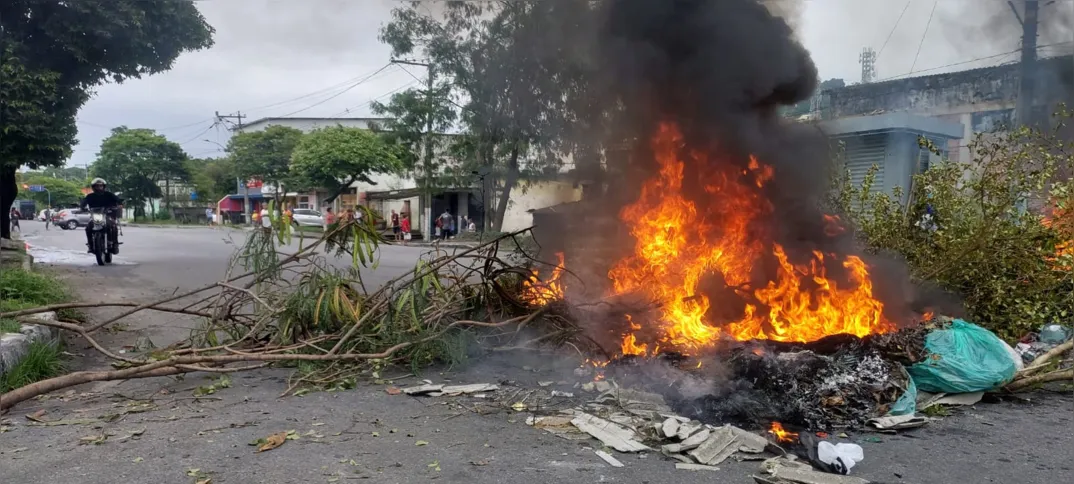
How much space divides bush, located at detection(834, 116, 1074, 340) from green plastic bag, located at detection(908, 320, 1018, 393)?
1730 millimetres

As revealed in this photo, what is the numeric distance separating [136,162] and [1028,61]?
4517 cm

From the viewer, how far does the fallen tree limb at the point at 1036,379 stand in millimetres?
5090

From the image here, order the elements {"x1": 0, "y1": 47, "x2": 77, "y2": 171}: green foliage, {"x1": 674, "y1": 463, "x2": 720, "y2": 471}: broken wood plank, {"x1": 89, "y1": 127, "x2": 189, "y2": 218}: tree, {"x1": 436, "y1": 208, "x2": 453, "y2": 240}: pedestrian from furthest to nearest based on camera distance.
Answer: {"x1": 89, "y1": 127, "x2": 189, "y2": 218}: tree → {"x1": 436, "y1": 208, "x2": 453, "y2": 240}: pedestrian → {"x1": 0, "y1": 47, "x2": 77, "y2": 171}: green foliage → {"x1": 674, "y1": 463, "x2": 720, "y2": 471}: broken wood plank

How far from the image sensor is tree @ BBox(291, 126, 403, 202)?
2762 cm

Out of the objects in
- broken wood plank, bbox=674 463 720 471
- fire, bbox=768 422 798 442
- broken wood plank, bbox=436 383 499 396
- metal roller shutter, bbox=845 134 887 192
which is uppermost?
metal roller shutter, bbox=845 134 887 192

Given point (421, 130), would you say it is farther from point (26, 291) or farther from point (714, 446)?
point (714, 446)

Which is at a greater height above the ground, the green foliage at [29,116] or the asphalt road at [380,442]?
the green foliage at [29,116]

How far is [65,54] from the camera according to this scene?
10922 mm

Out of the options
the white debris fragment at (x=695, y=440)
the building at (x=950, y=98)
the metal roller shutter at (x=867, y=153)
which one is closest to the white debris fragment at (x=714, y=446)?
the white debris fragment at (x=695, y=440)

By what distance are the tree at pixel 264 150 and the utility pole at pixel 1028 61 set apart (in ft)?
102

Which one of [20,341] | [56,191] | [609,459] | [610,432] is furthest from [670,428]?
[56,191]

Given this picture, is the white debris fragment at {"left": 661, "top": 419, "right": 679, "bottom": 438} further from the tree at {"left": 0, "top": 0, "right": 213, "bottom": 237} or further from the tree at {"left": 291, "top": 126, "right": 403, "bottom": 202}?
the tree at {"left": 291, "top": 126, "right": 403, "bottom": 202}

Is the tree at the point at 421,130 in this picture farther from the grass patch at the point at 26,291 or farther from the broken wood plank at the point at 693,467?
the broken wood plank at the point at 693,467

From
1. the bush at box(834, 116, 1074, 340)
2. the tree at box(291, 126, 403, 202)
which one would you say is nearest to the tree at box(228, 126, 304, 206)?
the tree at box(291, 126, 403, 202)
